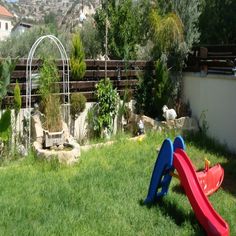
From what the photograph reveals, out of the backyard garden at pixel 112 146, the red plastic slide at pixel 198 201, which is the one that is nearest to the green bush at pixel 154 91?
the backyard garden at pixel 112 146

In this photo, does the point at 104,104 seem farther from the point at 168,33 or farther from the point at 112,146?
the point at 168,33

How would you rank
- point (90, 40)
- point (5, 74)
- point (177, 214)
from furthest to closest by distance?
point (90, 40)
point (5, 74)
point (177, 214)

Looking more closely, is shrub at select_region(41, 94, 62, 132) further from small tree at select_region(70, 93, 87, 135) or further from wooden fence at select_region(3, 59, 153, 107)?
small tree at select_region(70, 93, 87, 135)

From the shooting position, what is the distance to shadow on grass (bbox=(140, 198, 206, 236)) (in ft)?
17.2

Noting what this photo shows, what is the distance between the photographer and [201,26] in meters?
18.0

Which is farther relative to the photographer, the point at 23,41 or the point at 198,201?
the point at 23,41

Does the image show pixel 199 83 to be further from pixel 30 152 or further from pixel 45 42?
pixel 45 42

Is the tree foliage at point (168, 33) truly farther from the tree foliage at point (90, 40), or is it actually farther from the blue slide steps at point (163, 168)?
the tree foliage at point (90, 40)

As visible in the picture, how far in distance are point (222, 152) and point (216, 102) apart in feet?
4.89

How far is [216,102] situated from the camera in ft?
33.5

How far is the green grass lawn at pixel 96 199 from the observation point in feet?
16.9

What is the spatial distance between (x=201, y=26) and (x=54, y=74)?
10.4 meters

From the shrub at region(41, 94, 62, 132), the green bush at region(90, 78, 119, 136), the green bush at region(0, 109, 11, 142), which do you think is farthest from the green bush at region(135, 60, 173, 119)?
the green bush at region(0, 109, 11, 142)

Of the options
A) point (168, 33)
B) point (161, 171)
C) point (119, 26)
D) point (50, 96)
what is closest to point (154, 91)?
point (168, 33)
